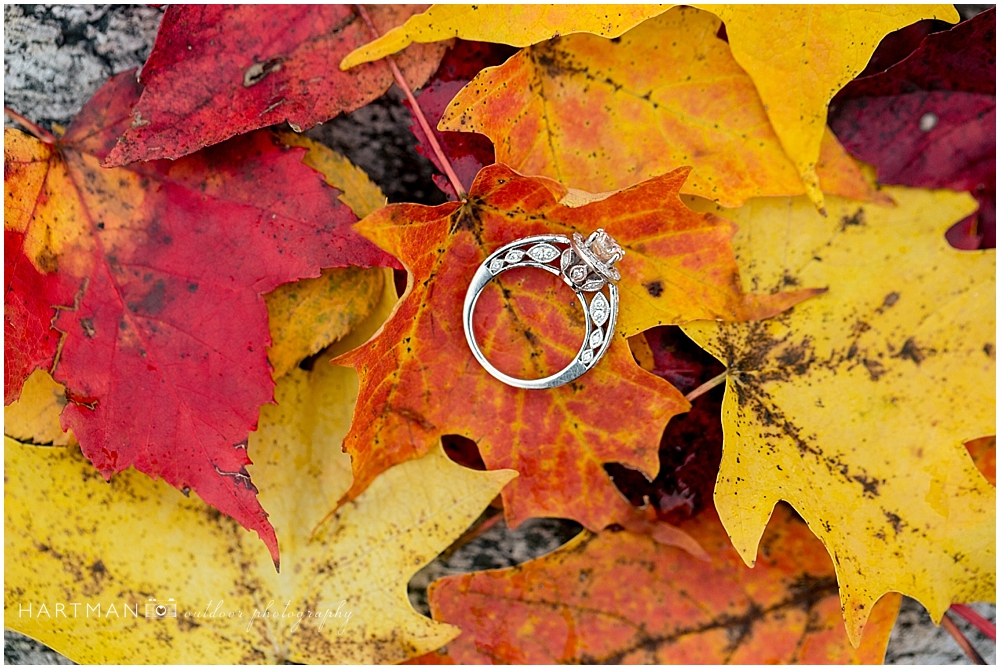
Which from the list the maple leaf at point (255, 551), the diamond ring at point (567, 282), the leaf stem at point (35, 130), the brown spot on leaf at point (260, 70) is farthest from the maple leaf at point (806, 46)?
the leaf stem at point (35, 130)

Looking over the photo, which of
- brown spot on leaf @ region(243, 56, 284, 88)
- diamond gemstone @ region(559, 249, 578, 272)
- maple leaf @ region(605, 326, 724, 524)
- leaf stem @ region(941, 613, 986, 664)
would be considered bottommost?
leaf stem @ region(941, 613, 986, 664)

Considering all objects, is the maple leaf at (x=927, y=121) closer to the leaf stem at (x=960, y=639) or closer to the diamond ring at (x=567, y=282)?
the diamond ring at (x=567, y=282)

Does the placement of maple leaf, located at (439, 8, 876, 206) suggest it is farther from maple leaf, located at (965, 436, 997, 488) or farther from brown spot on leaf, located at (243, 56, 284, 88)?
maple leaf, located at (965, 436, 997, 488)

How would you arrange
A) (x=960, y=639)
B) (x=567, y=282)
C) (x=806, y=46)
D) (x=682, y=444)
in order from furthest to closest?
1. (x=960, y=639)
2. (x=682, y=444)
3. (x=567, y=282)
4. (x=806, y=46)

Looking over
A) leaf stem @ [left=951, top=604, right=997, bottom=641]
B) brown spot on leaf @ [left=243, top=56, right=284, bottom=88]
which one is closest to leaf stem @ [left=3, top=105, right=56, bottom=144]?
A: brown spot on leaf @ [left=243, top=56, right=284, bottom=88]

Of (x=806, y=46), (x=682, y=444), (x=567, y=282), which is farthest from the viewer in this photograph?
(x=682, y=444)

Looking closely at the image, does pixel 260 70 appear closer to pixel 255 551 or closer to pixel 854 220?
pixel 255 551

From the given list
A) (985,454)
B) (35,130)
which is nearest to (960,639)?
(985,454)
